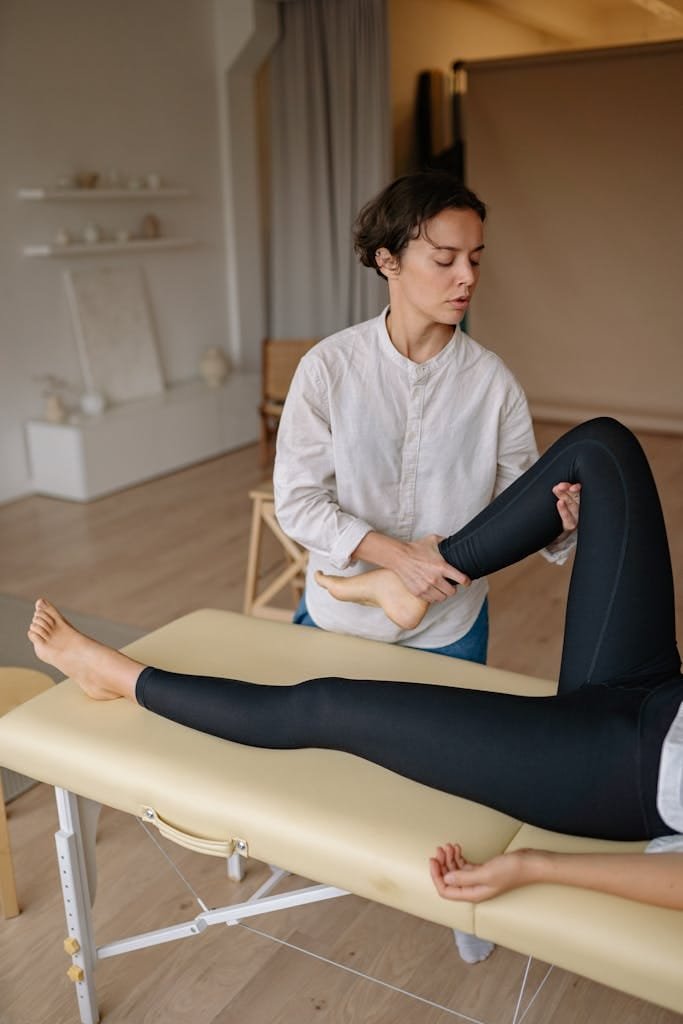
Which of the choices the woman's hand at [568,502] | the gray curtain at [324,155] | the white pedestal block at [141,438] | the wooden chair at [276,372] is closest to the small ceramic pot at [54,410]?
the white pedestal block at [141,438]

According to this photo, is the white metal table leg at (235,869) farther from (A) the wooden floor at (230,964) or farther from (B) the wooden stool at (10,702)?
(B) the wooden stool at (10,702)

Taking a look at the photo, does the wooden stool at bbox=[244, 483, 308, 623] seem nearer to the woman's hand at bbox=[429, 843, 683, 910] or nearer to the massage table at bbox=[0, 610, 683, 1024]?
the massage table at bbox=[0, 610, 683, 1024]

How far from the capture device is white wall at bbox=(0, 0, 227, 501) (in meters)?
4.21

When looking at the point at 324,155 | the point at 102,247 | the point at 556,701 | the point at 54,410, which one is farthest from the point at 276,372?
the point at 556,701

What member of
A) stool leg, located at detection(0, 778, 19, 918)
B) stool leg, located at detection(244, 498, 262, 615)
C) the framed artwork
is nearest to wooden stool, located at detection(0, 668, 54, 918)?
stool leg, located at detection(0, 778, 19, 918)

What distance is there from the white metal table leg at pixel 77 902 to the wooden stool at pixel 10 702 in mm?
296

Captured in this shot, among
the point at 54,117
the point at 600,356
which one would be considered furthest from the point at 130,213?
the point at 600,356

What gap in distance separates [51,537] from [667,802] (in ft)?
10.1

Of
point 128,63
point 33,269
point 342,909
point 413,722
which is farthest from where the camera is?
point 128,63

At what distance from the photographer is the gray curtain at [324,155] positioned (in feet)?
16.6

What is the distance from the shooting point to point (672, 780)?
3.81 ft

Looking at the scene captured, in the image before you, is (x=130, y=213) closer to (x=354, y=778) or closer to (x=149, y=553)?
(x=149, y=553)

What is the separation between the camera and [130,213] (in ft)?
15.9

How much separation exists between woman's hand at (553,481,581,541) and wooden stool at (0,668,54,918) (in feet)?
3.38
